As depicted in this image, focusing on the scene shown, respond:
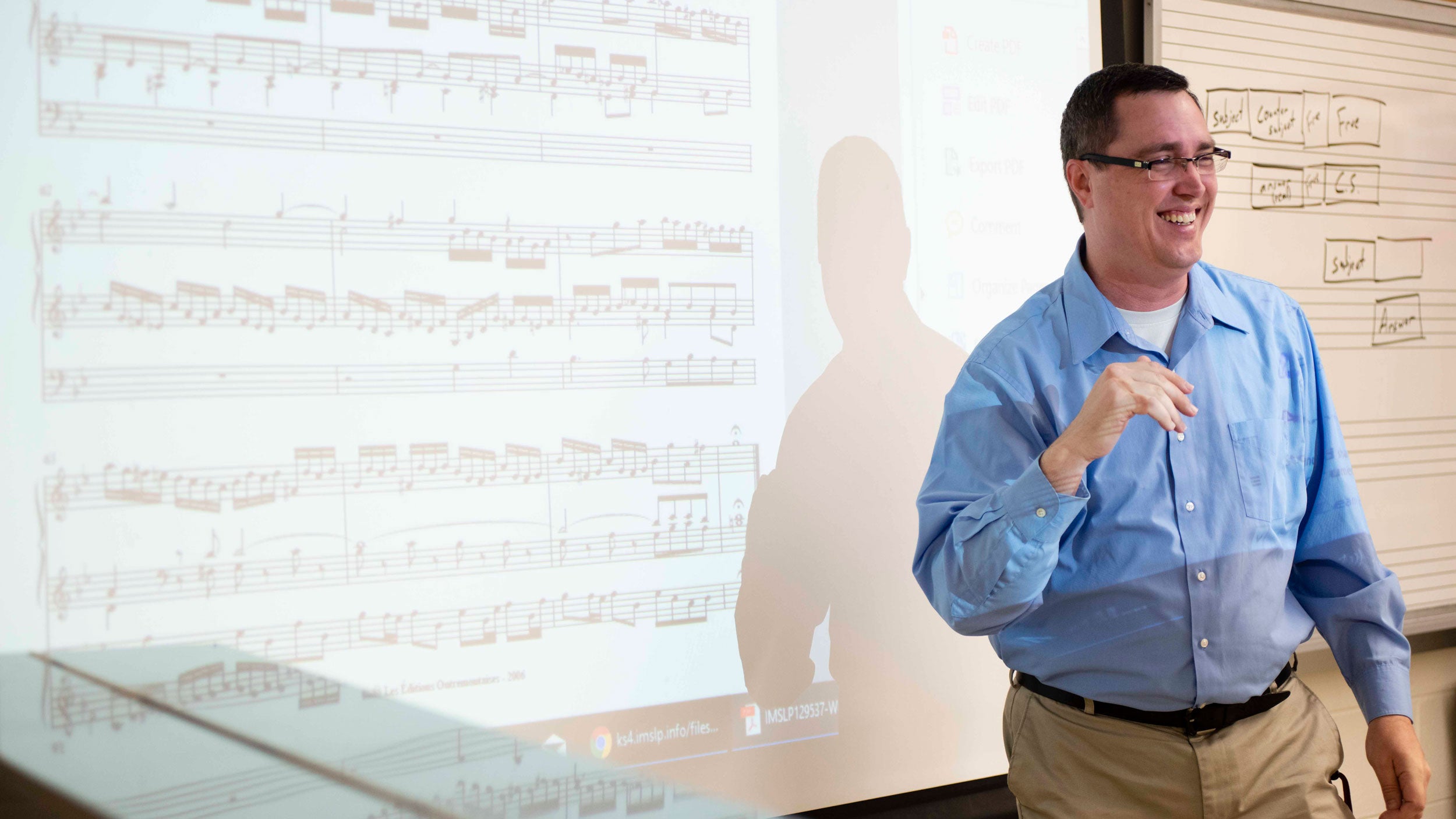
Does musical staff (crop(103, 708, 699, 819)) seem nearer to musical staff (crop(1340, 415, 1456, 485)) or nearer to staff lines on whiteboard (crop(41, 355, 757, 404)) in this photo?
staff lines on whiteboard (crop(41, 355, 757, 404))

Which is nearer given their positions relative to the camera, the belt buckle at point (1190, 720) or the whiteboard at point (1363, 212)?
the belt buckle at point (1190, 720)

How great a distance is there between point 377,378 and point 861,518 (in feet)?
3.13

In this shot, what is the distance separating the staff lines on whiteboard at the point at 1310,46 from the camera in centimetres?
223

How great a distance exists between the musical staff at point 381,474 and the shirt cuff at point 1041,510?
2.11 feet

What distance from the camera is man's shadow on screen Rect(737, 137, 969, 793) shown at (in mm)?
1788

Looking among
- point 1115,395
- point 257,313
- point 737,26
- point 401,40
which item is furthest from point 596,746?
point 737,26

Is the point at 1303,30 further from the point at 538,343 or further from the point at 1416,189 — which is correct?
the point at 538,343

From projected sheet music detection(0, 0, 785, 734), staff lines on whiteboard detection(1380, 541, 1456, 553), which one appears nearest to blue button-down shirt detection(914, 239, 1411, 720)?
projected sheet music detection(0, 0, 785, 734)

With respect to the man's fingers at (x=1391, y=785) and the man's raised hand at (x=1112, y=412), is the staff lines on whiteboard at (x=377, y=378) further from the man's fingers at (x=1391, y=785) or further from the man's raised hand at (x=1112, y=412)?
the man's fingers at (x=1391, y=785)

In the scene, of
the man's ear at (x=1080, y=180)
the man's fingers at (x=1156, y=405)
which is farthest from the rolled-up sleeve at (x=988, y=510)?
the man's ear at (x=1080, y=180)

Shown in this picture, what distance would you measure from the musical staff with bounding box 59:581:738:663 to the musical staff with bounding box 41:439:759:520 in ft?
0.65

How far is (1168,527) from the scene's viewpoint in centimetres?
138

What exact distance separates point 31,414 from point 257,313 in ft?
1.06

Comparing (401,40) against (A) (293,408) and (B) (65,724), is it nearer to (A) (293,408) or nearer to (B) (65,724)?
(A) (293,408)
